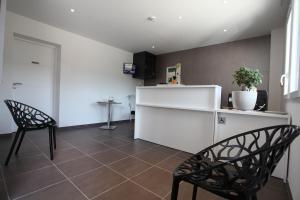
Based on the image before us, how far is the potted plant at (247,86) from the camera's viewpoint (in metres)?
1.87

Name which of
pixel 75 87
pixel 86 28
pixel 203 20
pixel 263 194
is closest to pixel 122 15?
pixel 86 28

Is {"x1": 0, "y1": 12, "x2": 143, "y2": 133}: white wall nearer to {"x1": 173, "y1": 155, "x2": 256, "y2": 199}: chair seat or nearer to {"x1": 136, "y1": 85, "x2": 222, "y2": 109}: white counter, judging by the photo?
{"x1": 136, "y1": 85, "x2": 222, "y2": 109}: white counter

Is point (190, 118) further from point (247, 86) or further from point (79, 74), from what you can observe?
point (79, 74)

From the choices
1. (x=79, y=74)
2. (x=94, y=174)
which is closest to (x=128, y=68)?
(x=79, y=74)

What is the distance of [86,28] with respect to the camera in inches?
144

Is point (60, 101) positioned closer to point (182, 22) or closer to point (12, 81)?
point (12, 81)

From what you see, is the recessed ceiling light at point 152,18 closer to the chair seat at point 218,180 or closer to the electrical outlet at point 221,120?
the electrical outlet at point 221,120

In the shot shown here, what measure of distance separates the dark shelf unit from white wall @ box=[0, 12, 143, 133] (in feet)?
1.61

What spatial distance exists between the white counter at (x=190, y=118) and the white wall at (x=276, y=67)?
2070 millimetres

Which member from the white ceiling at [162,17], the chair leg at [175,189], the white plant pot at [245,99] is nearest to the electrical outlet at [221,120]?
the white plant pot at [245,99]

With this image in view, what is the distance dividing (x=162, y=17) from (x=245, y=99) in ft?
7.34

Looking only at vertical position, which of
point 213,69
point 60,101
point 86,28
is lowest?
point 60,101

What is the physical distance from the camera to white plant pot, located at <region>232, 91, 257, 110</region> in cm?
188

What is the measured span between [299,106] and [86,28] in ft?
13.5
